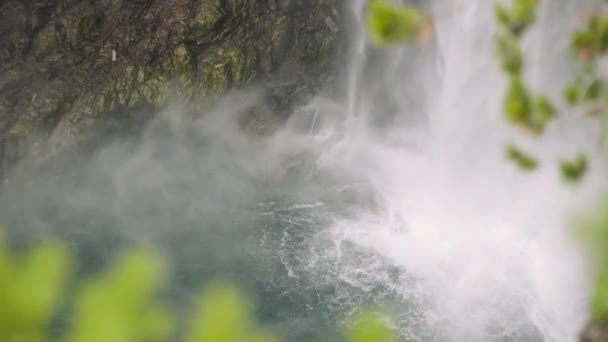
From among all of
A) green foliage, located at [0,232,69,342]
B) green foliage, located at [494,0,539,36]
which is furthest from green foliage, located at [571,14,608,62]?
green foliage, located at [0,232,69,342]

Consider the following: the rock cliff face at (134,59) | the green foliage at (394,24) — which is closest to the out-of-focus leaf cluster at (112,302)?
the green foliage at (394,24)

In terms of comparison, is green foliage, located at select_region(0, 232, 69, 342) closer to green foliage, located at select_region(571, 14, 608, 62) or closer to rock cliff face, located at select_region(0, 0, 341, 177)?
green foliage, located at select_region(571, 14, 608, 62)

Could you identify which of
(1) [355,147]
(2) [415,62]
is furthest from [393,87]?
(1) [355,147]

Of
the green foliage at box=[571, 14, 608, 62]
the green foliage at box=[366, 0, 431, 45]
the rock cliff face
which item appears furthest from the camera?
the rock cliff face

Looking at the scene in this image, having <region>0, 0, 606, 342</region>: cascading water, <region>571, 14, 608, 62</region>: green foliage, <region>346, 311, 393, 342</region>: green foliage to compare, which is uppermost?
<region>571, 14, 608, 62</region>: green foliage

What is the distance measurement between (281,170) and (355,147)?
2.43 metres

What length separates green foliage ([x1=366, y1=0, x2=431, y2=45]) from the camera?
2939mm

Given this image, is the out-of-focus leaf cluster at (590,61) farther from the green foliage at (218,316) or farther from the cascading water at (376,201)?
the cascading water at (376,201)

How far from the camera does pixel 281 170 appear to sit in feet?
50.4

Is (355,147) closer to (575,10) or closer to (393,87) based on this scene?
(393,87)

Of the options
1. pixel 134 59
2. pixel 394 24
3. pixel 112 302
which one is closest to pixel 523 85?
pixel 394 24

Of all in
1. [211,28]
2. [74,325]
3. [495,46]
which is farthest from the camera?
[211,28]

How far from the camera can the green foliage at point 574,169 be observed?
358cm

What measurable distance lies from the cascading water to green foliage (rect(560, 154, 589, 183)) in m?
6.45
